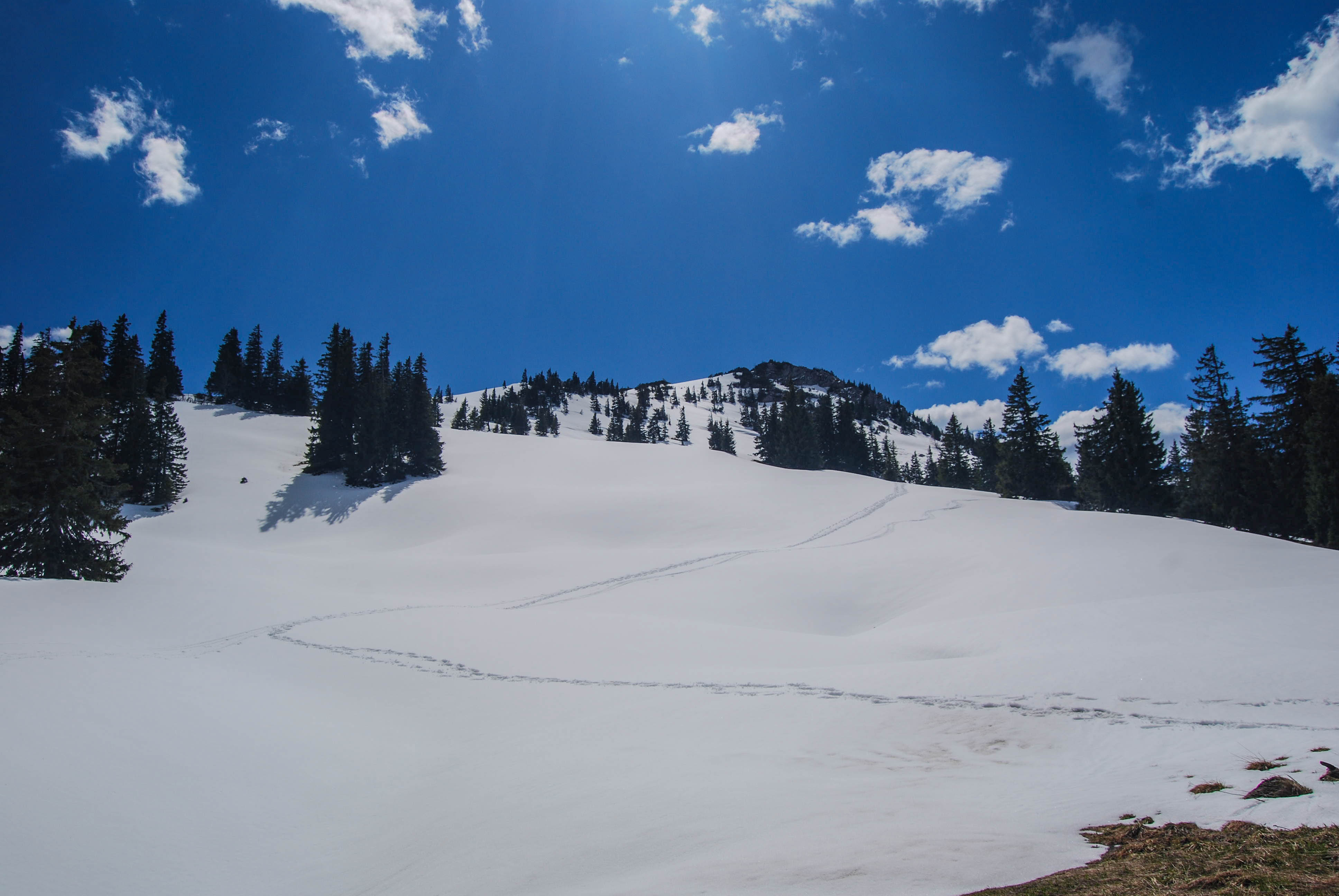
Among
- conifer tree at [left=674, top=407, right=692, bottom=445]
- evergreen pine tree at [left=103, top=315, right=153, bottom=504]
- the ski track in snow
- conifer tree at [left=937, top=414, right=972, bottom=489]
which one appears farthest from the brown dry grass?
conifer tree at [left=674, top=407, right=692, bottom=445]

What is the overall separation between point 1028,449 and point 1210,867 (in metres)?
54.1

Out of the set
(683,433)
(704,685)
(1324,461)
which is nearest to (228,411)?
(704,685)

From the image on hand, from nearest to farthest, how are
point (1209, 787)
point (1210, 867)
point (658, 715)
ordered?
point (1210, 867), point (1209, 787), point (658, 715)

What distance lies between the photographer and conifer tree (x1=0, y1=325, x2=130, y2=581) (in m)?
18.2

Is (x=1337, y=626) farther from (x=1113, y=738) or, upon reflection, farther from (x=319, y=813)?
(x=319, y=813)

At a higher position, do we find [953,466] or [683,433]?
[683,433]

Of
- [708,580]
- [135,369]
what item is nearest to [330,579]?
[708,580]

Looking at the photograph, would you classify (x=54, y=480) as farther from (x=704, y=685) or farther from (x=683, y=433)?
(x=683, y=433)

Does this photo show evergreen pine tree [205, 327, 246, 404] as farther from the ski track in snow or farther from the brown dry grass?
the brown dry grass

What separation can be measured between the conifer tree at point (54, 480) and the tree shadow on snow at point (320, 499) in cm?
1965

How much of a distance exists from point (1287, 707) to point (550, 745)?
440 inches

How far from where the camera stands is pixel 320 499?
42.2m

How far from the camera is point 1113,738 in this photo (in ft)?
25.6

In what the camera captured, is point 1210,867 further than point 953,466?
No
